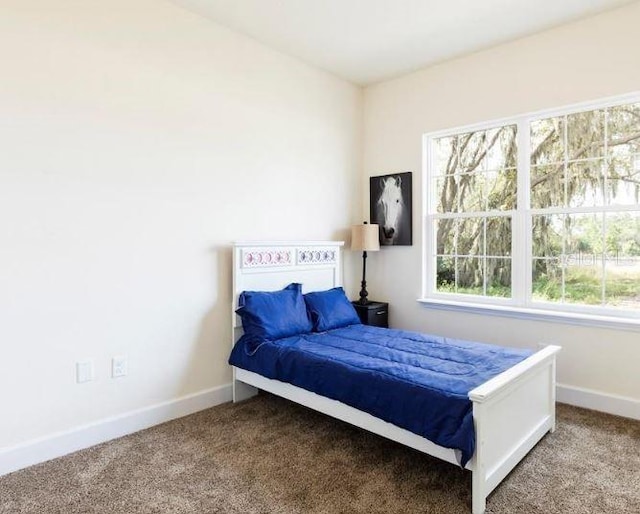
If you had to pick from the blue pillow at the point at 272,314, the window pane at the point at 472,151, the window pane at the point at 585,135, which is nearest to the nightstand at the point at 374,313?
the blue pillow at the point at 272,314

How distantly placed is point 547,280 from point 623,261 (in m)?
0.50

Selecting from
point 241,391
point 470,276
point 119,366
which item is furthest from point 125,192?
point 470,276

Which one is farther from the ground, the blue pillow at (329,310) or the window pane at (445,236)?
the window pane at (445,236)

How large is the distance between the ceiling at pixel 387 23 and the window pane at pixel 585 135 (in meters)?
0.67

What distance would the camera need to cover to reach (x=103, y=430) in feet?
8.32

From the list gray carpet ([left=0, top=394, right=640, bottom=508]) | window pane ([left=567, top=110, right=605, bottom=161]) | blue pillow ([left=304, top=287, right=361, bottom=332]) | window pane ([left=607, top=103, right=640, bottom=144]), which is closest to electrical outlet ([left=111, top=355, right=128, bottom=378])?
gray carpet ([left=0, top=394, right=640, bottom=508])

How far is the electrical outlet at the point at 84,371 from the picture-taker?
2447 mm

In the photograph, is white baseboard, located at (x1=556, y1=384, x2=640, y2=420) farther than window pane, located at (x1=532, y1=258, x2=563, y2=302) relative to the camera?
No

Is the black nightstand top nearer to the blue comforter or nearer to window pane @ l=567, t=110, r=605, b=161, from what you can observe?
the blue comforter

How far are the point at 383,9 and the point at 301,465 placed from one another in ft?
9.46

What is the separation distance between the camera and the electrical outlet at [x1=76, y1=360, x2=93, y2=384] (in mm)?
2447

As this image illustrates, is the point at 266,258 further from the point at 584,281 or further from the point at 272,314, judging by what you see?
the point at 584,281

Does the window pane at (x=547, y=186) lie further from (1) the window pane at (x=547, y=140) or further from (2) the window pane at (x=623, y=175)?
(2) the window pane at (x=623, y=175)

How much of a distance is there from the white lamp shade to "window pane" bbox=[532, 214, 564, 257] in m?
1.31
